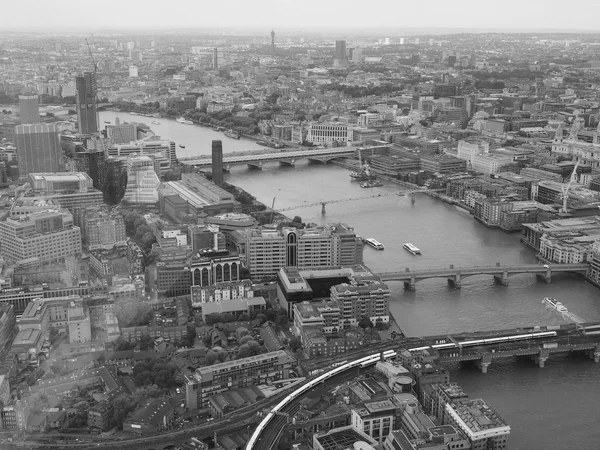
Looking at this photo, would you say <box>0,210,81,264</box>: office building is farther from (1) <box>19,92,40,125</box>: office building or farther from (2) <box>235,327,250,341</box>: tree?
(1) <box>19,92,40,125</box>: office building

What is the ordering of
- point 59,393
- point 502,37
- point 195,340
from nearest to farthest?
point 59,393 < point 195,340 < point 502,37

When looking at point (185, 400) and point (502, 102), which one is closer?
point (185, 400)

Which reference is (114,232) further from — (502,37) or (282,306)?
(502,37)

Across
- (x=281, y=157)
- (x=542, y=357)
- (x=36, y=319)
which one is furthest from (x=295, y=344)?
(x=281, y=157)

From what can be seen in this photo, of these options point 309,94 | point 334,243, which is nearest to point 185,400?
point 334,243

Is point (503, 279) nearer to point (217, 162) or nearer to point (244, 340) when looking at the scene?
point (244, 340)

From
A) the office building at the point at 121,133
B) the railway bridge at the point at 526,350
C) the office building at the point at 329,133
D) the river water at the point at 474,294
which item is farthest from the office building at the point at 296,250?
the office building at the point at 329,133
